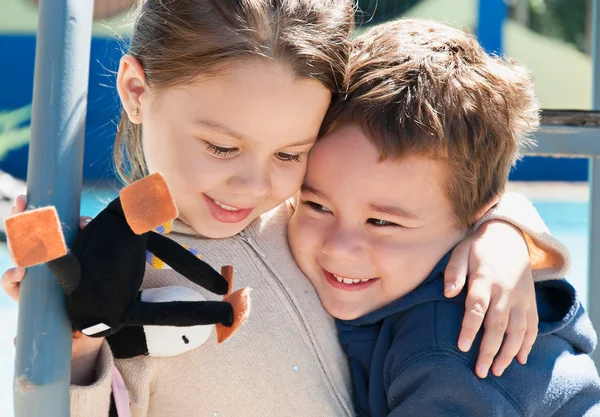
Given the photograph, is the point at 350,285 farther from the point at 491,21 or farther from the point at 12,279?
the point at 491,21

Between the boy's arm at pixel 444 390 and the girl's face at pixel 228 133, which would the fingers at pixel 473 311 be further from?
the girl's face at pixel 228 133

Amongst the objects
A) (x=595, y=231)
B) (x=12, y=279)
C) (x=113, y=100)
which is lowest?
(x=113, y=100)

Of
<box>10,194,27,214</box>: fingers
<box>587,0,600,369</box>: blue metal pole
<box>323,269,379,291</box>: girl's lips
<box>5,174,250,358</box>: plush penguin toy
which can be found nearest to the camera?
<box>5,174,250,358</box>: plush penguin toy

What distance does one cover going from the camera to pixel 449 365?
1.20m

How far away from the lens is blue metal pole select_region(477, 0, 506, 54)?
663cm

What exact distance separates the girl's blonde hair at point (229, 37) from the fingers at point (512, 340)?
18.1 inches

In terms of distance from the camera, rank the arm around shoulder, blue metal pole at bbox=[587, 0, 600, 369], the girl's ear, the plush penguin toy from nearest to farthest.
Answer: the plush penguin toy
the arm around shoulder
the girl's ear
blue metal pole at bbox=[587, 0, 600, 369]

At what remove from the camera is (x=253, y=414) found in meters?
1.25


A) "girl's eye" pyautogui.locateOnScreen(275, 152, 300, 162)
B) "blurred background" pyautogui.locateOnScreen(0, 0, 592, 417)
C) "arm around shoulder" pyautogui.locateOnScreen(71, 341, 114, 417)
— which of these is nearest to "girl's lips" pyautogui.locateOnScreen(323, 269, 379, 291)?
"girl's eye" pyautogui.locateOnScreen(275, 152, 300, 162)

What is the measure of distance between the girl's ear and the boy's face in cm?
28

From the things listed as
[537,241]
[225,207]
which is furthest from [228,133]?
[537,241]

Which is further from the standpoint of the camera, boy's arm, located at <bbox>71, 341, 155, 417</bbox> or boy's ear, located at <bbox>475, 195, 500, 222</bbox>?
boy's ear, located at <bbox>475, 195, 500, 222</bbox>

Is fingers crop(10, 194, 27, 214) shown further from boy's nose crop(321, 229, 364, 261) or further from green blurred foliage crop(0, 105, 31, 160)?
green blurred foliage crop(0, 105, 31, 160)

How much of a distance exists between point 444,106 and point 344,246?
274mm
